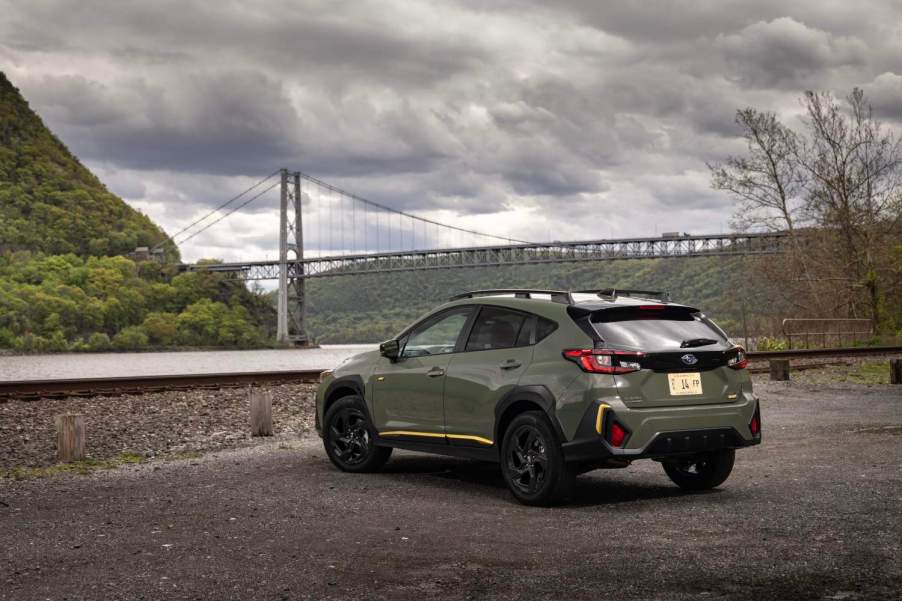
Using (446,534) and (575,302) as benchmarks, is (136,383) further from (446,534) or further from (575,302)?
(446,534)

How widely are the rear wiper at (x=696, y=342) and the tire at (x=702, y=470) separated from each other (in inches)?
41.7

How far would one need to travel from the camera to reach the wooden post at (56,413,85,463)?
11172 mm

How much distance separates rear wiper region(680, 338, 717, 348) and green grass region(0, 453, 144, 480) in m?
6.19

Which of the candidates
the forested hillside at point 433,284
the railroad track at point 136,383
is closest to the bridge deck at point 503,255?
the forested hillside at point 433,284

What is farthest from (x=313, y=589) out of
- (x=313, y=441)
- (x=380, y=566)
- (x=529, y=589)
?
(x=313, y=441)

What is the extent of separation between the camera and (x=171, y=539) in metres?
6.67

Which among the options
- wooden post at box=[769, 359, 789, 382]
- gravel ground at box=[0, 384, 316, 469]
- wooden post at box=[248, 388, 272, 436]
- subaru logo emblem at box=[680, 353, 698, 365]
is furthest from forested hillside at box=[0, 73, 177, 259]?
subaru logo emblem at box=[680, 353, 698, 365]

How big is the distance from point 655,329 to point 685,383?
457 mm

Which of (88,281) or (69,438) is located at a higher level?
(88,281)

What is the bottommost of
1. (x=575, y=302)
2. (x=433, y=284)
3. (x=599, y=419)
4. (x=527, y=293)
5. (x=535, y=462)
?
(x=535, y=462)

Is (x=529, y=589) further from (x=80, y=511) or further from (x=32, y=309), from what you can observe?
(x=32, y=309)

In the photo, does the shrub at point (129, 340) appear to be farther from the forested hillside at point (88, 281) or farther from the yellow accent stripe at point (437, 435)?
the yellow accent stripe at point (437, 435)

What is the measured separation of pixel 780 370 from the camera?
21.3 m

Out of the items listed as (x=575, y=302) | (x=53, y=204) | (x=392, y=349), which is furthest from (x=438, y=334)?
(x=53, y=204)
